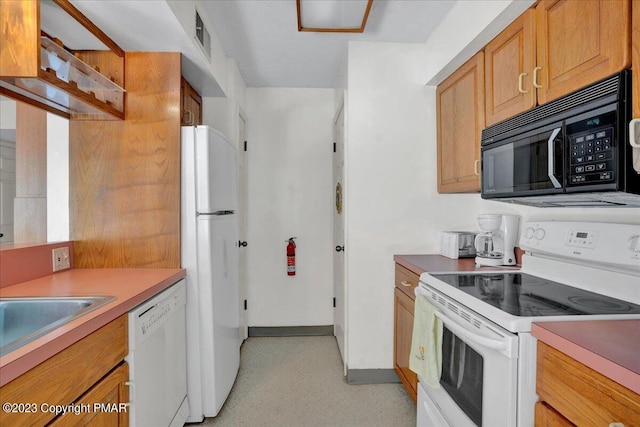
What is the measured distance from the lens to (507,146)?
60.7 inches

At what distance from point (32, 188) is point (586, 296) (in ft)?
9.46

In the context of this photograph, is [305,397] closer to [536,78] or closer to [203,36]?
[536,78]

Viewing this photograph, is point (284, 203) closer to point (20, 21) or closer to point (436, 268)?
point (436, 268)

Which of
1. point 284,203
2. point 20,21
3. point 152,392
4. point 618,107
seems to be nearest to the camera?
Result: point 618,107

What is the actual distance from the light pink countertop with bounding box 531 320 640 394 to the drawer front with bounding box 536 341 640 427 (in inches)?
0.9

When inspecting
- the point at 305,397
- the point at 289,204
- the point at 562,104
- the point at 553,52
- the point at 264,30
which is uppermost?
the point at 264,30

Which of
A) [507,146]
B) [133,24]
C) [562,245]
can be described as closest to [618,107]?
[507,146]

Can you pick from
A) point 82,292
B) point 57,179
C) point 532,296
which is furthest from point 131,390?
point 532,296

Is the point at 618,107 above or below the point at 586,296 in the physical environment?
above

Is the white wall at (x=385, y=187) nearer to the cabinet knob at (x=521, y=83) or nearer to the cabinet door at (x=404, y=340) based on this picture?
the cabinet door at (x=404, y=340)

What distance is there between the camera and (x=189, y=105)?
2.37 metres

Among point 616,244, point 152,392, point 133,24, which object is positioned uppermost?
point 133,24

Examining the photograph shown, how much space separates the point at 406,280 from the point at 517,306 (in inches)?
38.6

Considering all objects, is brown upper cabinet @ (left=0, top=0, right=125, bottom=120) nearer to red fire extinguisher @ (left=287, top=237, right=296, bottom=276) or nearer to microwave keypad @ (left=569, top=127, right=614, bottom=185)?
red fire extinguisher @ (left=287, top=237, right=296, bottom=276)
